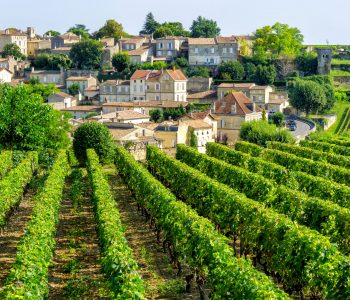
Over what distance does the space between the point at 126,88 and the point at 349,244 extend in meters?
68.0

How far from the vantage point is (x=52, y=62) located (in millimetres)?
98000

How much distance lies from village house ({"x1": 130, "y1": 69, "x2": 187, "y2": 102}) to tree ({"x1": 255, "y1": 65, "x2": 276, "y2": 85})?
33.4 ft

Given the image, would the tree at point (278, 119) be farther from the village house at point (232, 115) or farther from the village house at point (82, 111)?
the village house at point (82, 111)

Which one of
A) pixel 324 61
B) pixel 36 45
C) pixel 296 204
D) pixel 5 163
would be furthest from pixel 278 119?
pixel 36 45

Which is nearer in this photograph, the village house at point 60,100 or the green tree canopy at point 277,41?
the village house at point 60,100

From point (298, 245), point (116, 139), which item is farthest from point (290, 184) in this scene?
point (116, 139)

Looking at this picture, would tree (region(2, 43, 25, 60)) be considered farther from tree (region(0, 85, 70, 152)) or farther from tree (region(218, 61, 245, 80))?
tree (region(0, 85, 70, 152))

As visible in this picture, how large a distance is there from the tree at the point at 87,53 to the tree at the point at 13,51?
12.9m

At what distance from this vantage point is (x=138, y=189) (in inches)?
1047

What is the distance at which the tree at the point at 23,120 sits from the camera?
134 ft

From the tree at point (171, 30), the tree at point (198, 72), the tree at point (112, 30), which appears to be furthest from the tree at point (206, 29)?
the tree at point (198, 72)

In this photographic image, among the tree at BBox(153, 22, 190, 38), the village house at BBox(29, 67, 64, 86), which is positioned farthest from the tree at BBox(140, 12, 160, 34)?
the village house at BBox(29, 67, 64, 86)

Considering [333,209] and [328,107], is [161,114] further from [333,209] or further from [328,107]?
[333,209]

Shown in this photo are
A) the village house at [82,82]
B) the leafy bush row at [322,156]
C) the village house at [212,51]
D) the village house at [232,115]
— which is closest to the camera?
the leafy bush row at [322,156]
